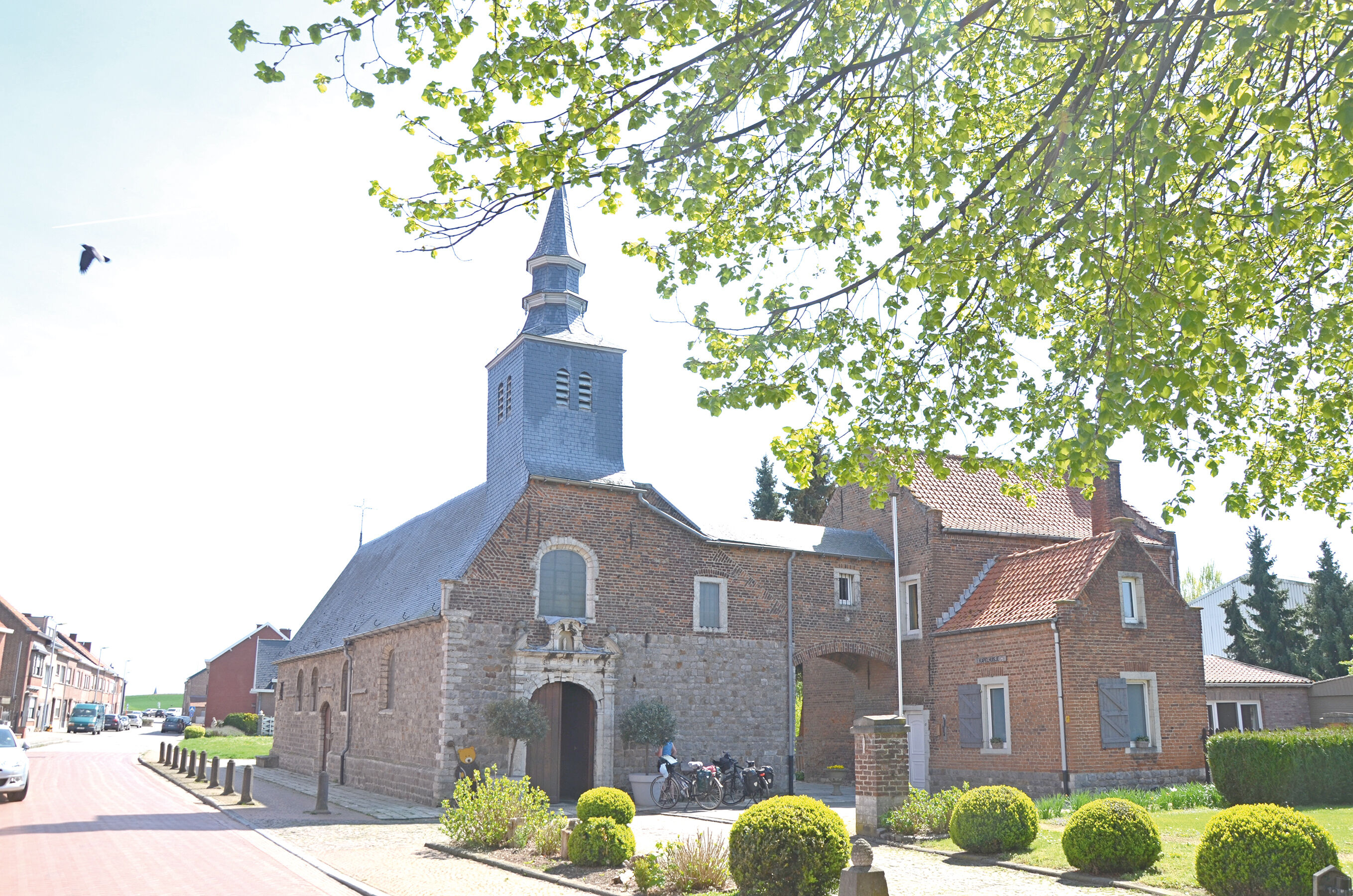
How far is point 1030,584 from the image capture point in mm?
24016

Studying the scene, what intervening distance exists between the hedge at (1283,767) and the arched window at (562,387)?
15540 millimetres

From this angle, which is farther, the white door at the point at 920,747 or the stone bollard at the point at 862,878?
the white door at the point at 920,747

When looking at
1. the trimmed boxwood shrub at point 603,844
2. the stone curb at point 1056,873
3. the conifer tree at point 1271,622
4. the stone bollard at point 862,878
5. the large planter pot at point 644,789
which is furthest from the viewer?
the conifer tree at point 1271,622

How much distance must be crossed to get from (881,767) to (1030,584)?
35.4 feet

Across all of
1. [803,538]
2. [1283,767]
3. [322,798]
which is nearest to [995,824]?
[1283,767]

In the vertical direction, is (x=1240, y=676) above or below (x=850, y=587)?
below

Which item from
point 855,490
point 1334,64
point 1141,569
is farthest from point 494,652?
point 1334,64

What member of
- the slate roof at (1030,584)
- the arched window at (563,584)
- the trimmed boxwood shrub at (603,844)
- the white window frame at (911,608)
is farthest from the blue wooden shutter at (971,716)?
the trimmed boxwood shrub at (603,844)

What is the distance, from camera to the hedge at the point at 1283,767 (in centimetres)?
1783

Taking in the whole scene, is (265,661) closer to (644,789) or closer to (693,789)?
(693,789)

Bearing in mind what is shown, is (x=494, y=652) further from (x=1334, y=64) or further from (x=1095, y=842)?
(x=1334, y=64)

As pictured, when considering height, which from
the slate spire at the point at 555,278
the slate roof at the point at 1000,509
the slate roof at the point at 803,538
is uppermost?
the slate spire at the point at 555,278

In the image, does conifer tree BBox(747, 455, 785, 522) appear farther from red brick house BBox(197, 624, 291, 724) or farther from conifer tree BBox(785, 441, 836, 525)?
red brick house BBox(197, 624, 291, 724)

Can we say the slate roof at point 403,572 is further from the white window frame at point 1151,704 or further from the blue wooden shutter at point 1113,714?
the white window frame at point 1151,704
